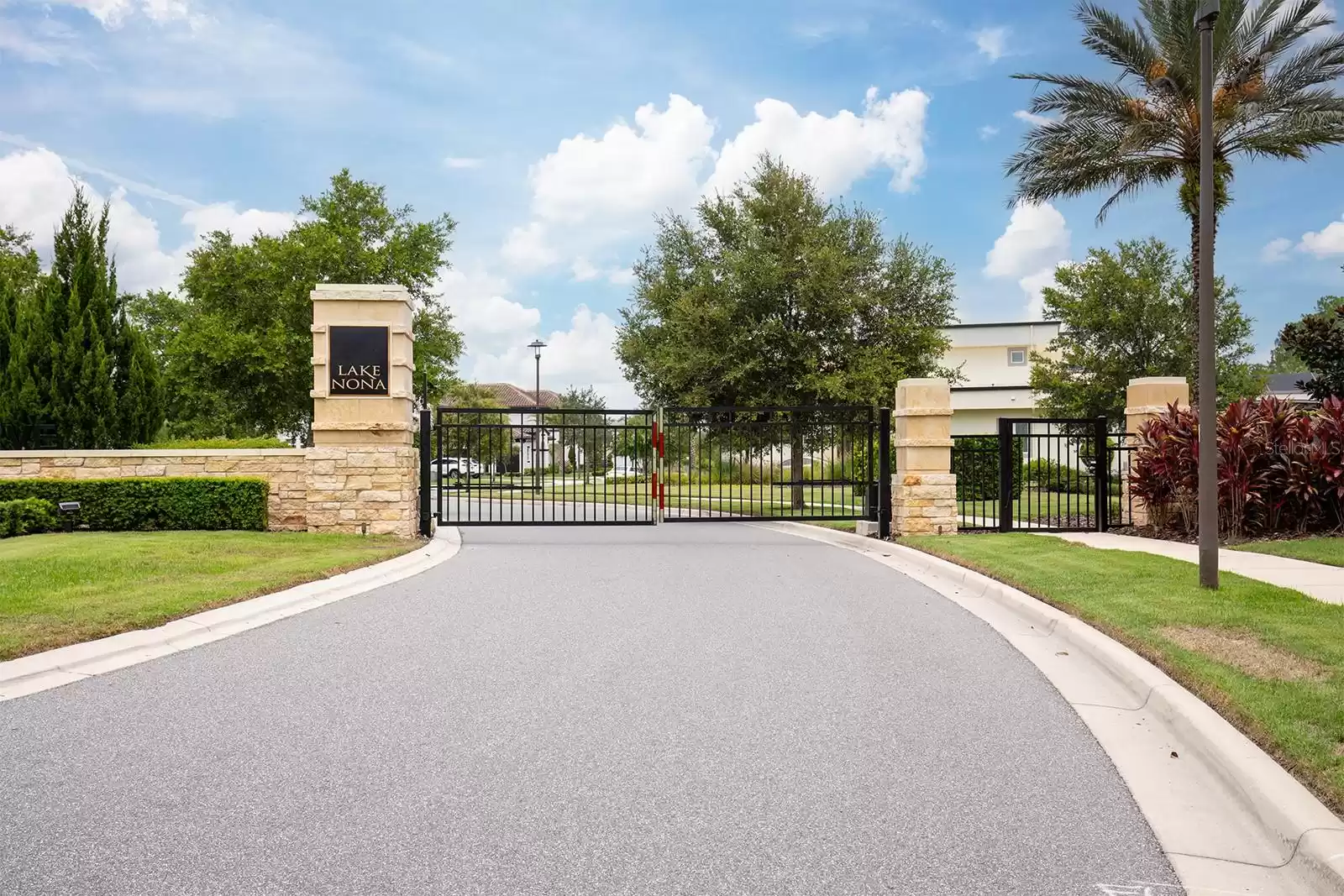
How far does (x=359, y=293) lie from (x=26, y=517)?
6056 mm

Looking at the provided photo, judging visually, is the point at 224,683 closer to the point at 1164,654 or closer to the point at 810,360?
the point at 1164,654

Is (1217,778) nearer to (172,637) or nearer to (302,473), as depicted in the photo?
A: (172,637)

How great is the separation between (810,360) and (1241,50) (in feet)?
39.6

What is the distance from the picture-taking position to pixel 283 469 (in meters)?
15.8

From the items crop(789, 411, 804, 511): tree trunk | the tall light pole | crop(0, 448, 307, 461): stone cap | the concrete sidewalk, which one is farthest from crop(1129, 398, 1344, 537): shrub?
crop(0, 448, 307, 461): stone cap

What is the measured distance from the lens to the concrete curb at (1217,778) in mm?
3621

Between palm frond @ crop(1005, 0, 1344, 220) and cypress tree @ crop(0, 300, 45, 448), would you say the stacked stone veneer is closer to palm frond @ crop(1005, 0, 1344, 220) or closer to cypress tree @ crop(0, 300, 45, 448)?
cypress tree @ crop(0, 300, 45, 448)

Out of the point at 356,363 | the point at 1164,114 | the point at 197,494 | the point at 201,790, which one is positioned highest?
the point at 1164,114

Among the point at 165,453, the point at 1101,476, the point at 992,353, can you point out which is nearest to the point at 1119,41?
the point at 1101,476

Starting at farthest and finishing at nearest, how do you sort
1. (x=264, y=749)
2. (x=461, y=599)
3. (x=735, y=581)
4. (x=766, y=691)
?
(x=735, y=581) < (x=461, y=599) < (x=766, y=691) < (x=264, y=749)

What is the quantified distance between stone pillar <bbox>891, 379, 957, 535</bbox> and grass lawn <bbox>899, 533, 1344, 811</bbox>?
3553 mm

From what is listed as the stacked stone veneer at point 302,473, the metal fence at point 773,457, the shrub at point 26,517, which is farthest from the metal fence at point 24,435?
the metal fence at point 773,457

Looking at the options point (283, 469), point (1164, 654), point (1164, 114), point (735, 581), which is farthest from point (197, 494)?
point (1164, 114)

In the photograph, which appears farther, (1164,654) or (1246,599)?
(1246,599)
